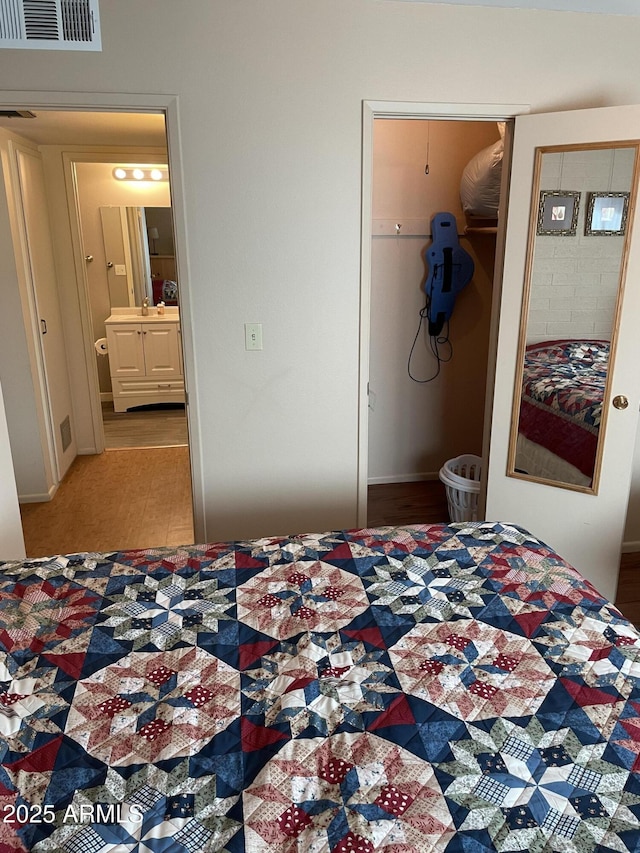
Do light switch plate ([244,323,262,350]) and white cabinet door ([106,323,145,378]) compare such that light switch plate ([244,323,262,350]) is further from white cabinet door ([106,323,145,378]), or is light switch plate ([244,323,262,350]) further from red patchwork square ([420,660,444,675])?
white cabinet door ([106,323,145,378])

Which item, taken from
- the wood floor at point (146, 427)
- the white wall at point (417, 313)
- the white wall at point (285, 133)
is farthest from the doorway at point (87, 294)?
the white wall at point (417, 313)

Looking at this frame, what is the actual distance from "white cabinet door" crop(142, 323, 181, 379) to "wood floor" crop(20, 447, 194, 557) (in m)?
1.36

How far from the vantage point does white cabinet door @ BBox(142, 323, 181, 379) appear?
5.97 meters

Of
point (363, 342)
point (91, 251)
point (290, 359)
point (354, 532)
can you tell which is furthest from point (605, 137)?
point (91, 251)

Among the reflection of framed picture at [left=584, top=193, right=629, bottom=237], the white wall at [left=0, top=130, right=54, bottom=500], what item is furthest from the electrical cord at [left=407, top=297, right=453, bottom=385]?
the white wall at [left=0, top=130, right=54, bottom=500]

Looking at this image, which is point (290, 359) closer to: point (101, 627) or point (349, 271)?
point (349, 271)

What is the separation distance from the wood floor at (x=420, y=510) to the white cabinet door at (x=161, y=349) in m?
2.73

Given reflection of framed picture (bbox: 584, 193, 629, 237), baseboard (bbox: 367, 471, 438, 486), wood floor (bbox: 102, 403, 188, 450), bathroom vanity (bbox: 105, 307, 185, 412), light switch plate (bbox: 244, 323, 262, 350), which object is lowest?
wood floor (bbox: 102, 403, 188, 450)

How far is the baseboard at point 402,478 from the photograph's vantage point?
432cm

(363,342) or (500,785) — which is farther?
(363,342)

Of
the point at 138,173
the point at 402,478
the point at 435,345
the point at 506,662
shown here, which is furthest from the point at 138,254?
the point at 506,662

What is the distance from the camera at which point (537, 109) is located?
8.62ft

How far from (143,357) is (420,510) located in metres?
3.38

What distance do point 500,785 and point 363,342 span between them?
193 cm
